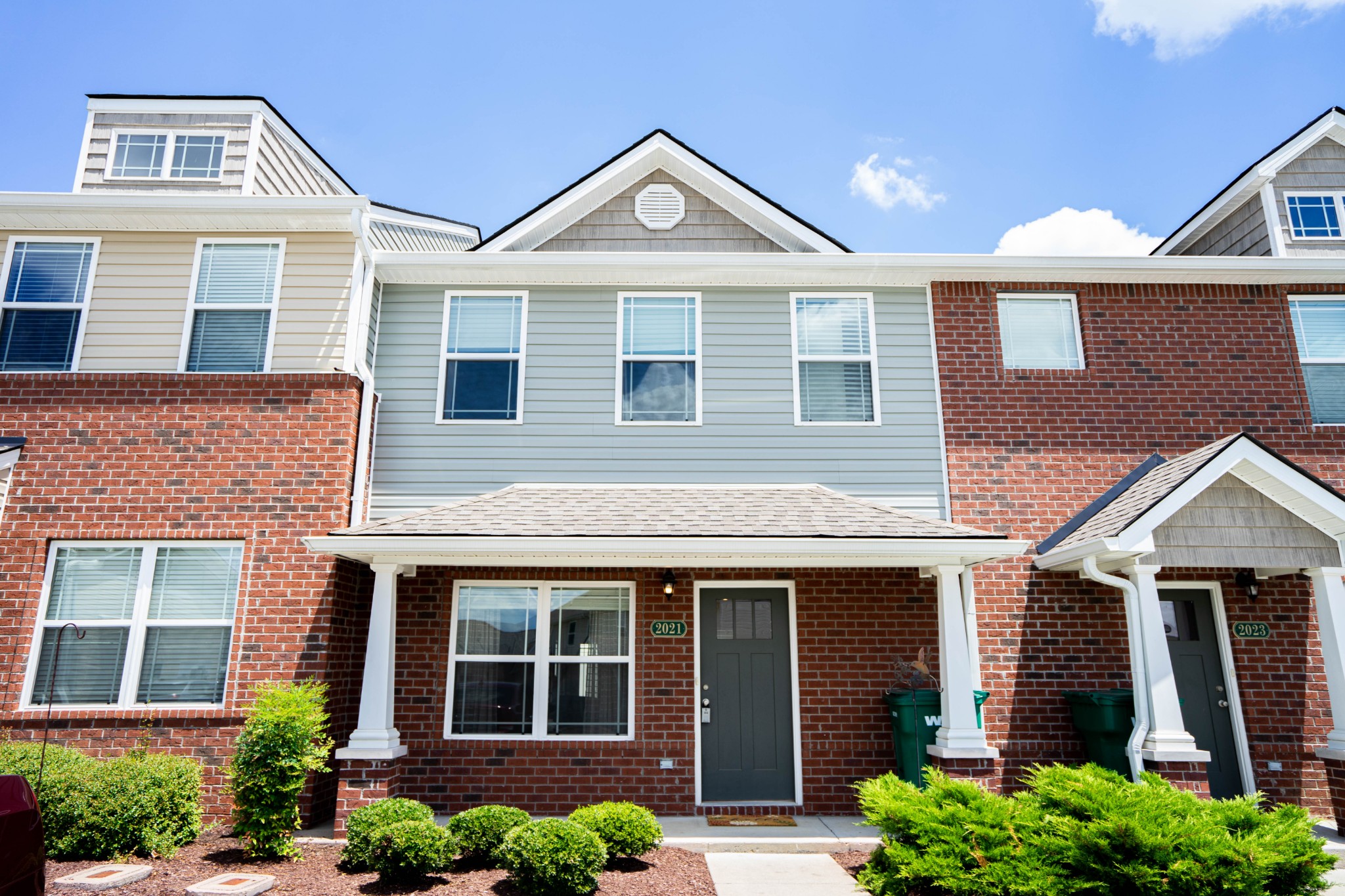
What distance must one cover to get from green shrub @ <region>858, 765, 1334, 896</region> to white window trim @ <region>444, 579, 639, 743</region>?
359cm

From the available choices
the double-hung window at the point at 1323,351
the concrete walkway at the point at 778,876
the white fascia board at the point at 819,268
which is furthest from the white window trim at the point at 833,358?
the double-hung window at the point at 1323,351

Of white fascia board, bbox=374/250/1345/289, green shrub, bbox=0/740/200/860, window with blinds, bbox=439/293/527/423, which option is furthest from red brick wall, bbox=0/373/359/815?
white fascia board, bbox=374/250/1345/289

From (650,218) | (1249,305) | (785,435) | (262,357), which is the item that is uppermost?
(650,218)

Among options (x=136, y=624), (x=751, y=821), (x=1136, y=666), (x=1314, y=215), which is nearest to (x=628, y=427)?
(x=751, y=821)

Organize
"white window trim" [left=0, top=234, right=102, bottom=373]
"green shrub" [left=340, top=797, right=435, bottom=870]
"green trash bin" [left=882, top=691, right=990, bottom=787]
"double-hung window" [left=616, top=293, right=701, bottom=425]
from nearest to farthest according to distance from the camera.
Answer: "green shrub" [left=340, top=797, right=435, bottom=870]
"green trash bin" [left=882, top=691, right=990, bottom=787]
"white window trim" [left=0, top=234, right=102, bottom=373]
"double-hung window" [left=616, top=293, right=701, bottom=425]

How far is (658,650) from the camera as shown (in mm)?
9164

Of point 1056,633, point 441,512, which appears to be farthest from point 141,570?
point 1056,633

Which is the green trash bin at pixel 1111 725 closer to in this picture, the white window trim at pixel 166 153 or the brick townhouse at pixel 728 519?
the brick townhouse at pixel 728 519

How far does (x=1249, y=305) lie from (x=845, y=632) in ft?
21.0

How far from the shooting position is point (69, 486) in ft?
29.3

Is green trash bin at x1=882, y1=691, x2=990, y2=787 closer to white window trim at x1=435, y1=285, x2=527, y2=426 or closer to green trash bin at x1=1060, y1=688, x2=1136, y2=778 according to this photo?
green trash bin at x1=1060, y1=688, x2=1136, y2=778

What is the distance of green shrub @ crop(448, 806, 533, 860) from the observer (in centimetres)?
686

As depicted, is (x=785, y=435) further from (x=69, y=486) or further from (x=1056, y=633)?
(x=69, y=486)

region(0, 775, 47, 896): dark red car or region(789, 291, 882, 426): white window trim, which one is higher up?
region(789, 291, 882, 426): white window trim
